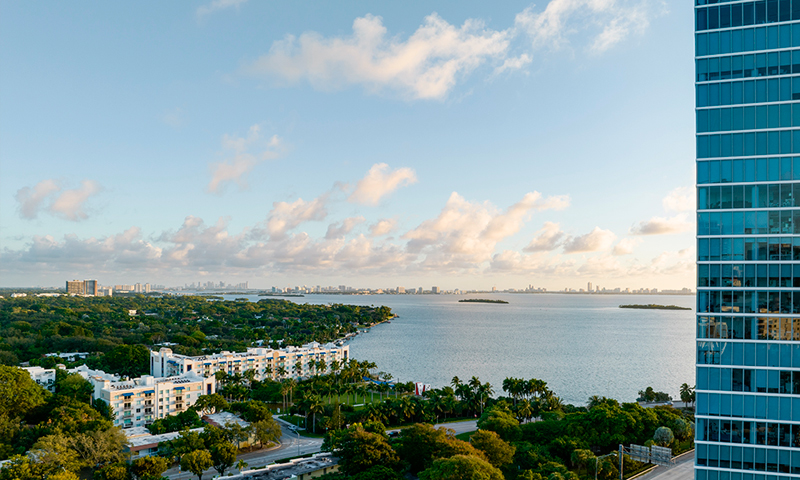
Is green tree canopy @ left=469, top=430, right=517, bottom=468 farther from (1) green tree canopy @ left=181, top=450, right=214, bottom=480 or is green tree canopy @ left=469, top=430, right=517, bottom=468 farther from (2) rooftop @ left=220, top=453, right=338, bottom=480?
(1) green tree canopy @ left=181, top=450, right=214, bottom=480

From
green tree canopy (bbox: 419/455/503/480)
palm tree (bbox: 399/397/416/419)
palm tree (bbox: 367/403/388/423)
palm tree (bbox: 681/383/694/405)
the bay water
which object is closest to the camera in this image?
Result: green tree canopy (bbox: 419/455/503/480)

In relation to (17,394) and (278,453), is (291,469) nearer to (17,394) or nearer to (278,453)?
(278,453)

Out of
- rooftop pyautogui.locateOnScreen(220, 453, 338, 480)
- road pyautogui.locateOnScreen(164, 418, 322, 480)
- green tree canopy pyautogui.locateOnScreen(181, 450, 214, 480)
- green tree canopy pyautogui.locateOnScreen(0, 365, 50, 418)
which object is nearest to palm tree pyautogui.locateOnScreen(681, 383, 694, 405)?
road pyautogui.locateOnScreen(164, 418, 322, 480)

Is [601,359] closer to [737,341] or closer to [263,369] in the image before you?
[263,369]

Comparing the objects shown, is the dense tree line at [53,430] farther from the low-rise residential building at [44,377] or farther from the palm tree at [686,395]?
the palm tree at [686,395]

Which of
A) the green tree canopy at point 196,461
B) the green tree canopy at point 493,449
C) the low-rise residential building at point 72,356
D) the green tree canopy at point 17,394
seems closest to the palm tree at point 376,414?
the green tree canopy at point 493,449

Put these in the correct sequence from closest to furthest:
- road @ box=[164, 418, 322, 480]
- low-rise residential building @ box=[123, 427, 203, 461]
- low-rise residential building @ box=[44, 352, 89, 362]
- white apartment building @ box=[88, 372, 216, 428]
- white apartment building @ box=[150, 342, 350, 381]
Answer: road @ box=[164, 418, 322, 480] < low-rise residential building @ box=[123, 427, 203, 461] < white apartment building @ box=[88, 372, 216, 428] < white apartment building @ box=[150, 342, 350, 381] < low-rise residential building @ box=[44, 352, 89, 362]

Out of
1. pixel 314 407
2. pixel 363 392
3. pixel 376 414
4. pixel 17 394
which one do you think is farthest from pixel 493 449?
pixel 17 394
